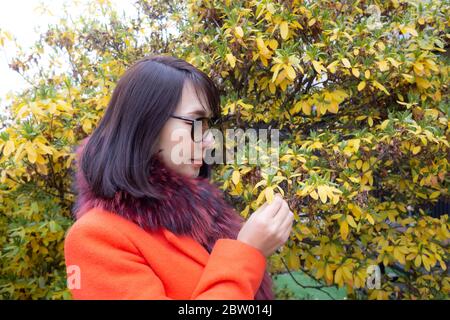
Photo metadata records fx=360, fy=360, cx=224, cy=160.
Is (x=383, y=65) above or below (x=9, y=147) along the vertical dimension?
above

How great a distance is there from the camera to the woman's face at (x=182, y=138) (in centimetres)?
116

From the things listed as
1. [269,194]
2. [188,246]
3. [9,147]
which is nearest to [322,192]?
[269,194]

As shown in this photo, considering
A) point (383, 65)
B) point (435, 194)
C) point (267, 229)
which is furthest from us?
point (435, 194)

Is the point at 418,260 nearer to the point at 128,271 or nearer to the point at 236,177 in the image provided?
the point at 236,177

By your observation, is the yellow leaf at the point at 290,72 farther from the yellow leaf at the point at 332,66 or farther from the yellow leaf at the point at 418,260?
the yellow leaf at the point at 418,260

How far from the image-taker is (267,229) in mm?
1072

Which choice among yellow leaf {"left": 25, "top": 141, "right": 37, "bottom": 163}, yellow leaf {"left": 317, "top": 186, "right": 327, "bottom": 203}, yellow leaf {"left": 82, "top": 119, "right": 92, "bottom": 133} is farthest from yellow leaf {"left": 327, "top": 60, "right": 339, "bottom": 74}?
yellow leaf {"left": 25, "top": 141, "right": 37, "bottom": 163}

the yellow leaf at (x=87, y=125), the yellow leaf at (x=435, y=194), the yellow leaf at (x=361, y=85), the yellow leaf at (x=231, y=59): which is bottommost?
the yellow leaf at (x=435, y=194)

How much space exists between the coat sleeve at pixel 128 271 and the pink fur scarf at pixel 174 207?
96 millimetres

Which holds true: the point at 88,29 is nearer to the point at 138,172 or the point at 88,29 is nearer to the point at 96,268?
the point at 138,172

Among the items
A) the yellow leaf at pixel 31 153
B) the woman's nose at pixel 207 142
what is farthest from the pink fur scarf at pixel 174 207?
the yellow leaf at pixel 31 153

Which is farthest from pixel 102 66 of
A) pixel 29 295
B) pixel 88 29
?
pixel 29 295

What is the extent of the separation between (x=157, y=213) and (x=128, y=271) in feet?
0.67

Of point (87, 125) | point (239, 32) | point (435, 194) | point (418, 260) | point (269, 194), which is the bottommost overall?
point (418, 260)
